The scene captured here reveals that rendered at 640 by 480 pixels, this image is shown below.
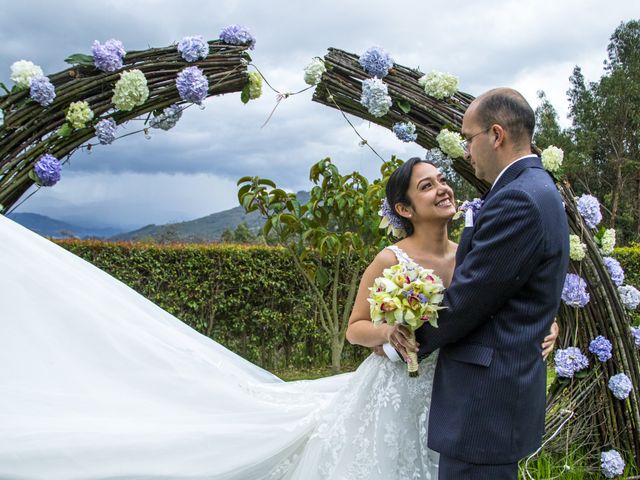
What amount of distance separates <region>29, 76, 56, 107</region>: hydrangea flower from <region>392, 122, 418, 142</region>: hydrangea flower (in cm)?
238

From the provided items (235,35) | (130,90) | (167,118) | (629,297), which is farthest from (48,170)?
(629,297)

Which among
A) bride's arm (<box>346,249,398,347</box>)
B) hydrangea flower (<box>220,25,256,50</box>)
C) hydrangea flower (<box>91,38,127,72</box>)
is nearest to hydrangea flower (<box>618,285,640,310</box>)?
bride's arm (<box>346,249,398,347</box>)

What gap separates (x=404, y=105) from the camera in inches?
169

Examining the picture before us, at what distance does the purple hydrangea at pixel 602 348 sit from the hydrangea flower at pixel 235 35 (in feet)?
10.6

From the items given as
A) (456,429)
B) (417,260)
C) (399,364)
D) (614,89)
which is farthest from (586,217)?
(614,89)

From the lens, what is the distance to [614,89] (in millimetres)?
24266

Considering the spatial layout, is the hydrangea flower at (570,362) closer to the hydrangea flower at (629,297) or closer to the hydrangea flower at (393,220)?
the hydrangea flower at (629,297)

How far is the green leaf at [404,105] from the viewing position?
4289 millimetres

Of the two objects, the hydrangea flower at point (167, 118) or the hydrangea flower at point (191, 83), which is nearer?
the hydrangea flower at point (191, 83)

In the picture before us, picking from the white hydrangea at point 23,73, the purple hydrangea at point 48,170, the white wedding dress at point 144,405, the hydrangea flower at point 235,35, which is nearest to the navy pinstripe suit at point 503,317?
the white wedding dress at point 144,405

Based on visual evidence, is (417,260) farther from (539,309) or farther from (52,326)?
(52,326)

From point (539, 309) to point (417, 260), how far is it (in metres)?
0.88

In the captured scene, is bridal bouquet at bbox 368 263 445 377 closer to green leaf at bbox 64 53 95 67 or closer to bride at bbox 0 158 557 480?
bride at bbox 0 158 557 480

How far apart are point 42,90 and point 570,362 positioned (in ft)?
13.3
